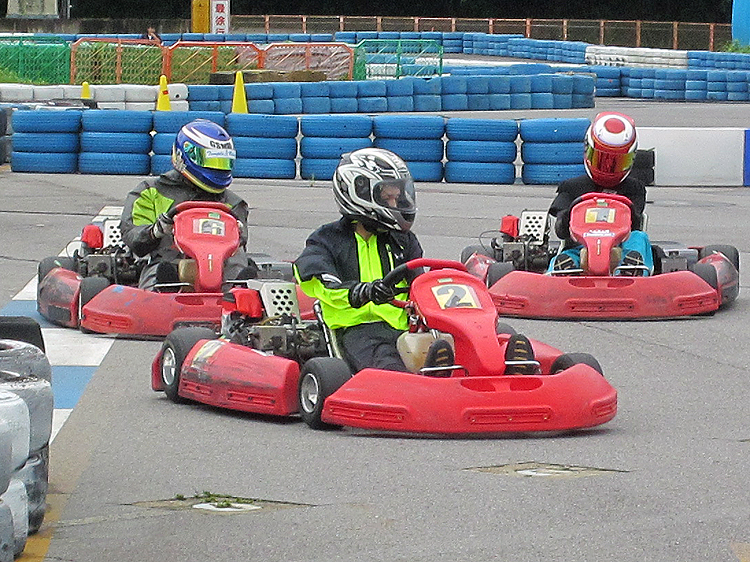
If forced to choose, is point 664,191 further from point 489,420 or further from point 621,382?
point 489,420

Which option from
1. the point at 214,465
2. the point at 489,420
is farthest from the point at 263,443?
the point at 489,420

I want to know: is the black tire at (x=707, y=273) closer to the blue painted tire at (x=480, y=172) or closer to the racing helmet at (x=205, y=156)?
the racing helmet at (x=205, y=156)

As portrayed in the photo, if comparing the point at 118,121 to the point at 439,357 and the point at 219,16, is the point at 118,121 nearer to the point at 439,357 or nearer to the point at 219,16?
the point at 439,357

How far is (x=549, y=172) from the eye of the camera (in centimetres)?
1917

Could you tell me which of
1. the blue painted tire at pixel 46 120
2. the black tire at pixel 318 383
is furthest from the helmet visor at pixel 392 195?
the blue painted tire at pixel 46 120

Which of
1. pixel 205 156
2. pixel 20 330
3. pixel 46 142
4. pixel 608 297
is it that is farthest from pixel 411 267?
pixel 46 142

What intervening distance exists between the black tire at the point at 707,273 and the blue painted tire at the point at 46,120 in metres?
11.1

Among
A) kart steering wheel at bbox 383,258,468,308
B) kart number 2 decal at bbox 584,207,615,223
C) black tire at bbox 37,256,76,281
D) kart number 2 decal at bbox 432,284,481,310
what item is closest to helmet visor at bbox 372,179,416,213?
kart steering wheel at bbox 383,258,468,308

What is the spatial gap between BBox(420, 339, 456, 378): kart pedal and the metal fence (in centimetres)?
4453

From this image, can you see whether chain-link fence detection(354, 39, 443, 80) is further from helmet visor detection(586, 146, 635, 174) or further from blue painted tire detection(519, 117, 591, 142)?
helmet visor detection(586, 146, 635, 174)

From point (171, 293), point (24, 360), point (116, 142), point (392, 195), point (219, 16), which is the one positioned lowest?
point (116, 142)

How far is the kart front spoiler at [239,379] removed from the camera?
652 cm

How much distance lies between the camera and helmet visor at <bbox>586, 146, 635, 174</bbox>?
33.4 feet

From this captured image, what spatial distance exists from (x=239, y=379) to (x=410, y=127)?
A: 12.7m
